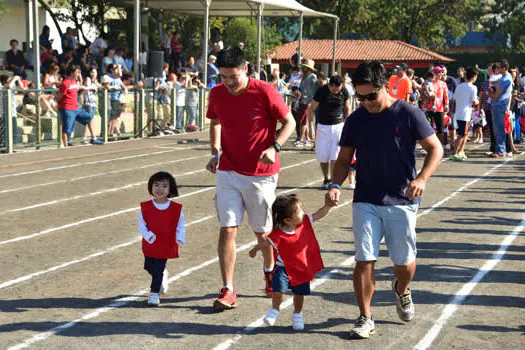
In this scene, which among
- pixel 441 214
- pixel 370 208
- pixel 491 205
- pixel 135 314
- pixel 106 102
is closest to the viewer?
pixel 370 208

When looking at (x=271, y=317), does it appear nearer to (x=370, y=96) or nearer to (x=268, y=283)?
(x=268, y=283)

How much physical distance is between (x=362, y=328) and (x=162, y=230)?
6.29 ft

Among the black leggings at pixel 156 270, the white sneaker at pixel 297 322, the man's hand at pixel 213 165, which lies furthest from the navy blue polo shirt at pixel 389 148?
the black leggings at pixel 156 270

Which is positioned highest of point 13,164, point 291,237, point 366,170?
point 366,170

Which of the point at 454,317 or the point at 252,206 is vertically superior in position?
the point at 252,206

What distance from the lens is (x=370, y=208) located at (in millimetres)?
6426

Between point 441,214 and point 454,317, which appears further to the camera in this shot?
point 441,214

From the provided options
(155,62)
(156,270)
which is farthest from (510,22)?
(156,270)

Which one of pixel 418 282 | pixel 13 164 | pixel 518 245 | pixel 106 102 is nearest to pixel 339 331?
pixel 418 282

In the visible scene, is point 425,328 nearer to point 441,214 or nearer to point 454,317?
point 454,317

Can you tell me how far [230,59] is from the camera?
6.92 m

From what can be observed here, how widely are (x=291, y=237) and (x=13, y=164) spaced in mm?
11652

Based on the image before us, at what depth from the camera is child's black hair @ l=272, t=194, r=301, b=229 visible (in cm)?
661

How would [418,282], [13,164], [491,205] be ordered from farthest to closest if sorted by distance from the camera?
1. [13,164]
2. [491,205]
3. [418,282]
